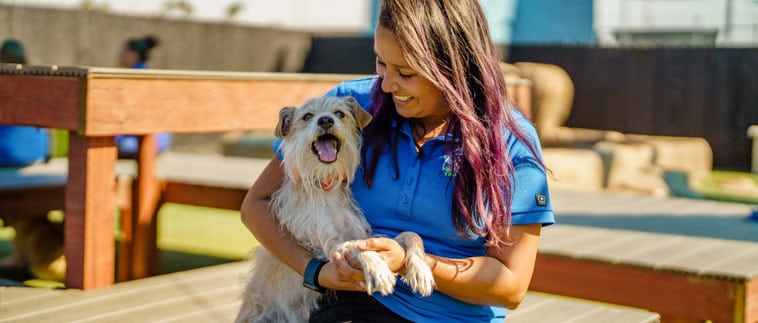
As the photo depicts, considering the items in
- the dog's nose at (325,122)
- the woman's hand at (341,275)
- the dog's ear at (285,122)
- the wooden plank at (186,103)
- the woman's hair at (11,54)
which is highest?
the dog's nose at (325,122)

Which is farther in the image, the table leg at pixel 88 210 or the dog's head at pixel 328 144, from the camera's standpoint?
the table leg at pixel 88 210

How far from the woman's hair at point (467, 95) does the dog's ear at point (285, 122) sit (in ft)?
1.30

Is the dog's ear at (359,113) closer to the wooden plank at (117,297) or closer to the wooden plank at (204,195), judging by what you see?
the wooden plank at (117,297)

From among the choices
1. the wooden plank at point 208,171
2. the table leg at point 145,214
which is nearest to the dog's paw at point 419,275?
the table leg at point 145,214

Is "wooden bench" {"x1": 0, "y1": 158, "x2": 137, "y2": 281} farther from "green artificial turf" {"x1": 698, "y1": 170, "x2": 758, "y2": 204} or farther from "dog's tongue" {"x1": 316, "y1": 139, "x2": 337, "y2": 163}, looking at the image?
"green artificial turf" {"x1": 698, "y1": 170, "x2": 758, "y2": 204}

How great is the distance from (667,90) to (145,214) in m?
10.4

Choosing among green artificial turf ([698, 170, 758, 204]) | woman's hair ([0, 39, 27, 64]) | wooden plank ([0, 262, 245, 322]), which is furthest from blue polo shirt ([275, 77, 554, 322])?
green artificial turf ([698, 170, 758, 204])

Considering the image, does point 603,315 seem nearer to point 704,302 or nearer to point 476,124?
point 704,302

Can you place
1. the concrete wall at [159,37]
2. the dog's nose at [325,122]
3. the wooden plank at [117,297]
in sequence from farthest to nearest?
the concrete wall at [159,37], the wooden plank at [117,297], the dog's nose at [325,122]

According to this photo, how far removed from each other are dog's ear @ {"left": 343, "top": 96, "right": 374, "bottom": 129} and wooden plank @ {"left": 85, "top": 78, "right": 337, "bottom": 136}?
1.35m

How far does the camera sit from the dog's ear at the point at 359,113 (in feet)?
8.54

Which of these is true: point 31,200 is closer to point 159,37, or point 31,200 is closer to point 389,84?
point 389,84

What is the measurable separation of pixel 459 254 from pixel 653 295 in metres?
1.98

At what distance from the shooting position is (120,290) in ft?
11.7
